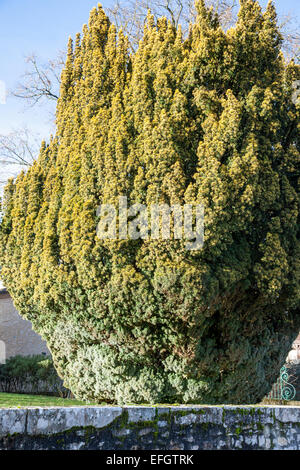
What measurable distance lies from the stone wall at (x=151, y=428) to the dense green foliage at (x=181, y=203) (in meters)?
1.88

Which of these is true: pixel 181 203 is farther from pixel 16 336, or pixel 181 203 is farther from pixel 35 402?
pixel 16 336

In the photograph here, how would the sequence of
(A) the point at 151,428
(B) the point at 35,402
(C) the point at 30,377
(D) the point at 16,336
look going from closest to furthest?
(A) the point at 151,428
(B) the point at 35,402
(C) the point at 30,377
(D) the point at 16,336

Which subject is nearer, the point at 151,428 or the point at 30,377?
the point at 151,428

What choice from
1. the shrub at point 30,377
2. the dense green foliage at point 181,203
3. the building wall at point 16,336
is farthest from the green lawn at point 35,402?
the building wall at point 16,336

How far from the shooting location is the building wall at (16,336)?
57.8 ft

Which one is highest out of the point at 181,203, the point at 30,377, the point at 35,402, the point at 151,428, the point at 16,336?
the point at 181,203

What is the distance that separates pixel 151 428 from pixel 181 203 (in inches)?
117

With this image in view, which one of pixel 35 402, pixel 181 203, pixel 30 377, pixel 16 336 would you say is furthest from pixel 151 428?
pixel 16 336

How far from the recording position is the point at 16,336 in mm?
17703

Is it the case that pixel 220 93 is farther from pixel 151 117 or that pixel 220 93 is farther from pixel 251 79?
pixel 151 117

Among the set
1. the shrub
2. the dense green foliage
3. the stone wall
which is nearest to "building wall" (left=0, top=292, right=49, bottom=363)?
the shrub

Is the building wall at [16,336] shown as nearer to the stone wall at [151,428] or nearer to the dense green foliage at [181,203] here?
the dense green foliage at [181,203]

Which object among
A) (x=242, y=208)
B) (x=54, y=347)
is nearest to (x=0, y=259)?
(x=54, y=347)
